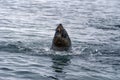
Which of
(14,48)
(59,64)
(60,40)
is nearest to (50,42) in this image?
(14,48)

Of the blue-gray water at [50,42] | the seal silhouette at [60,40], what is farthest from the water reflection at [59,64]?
the seal silhouette at [60,40]

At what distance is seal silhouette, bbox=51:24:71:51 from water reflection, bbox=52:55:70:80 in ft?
1.54

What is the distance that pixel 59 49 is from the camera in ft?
49.2

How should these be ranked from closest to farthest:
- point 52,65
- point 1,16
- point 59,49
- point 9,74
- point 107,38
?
1. point 9,74
2. point 52,65
3. point 59,49
4. point 107,38
5. point 1,16

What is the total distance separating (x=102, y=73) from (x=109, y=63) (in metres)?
1.39

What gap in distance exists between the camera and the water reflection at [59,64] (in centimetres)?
1241

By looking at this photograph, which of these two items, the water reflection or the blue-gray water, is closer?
the water reflection

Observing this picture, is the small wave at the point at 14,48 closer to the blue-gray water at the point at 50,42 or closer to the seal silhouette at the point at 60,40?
the blue-gray water at the point at 50,42

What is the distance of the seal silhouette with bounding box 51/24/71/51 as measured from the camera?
48.7 feet

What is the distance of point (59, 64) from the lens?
13727 mm

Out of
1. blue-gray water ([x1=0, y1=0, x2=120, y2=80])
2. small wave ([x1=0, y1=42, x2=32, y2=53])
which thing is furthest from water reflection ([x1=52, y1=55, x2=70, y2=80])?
small wave ([x1=0, y1=42, x2=32, y2=53])

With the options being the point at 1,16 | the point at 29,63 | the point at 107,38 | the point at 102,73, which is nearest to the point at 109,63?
the point at 102,73

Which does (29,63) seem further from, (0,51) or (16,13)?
(16,13)

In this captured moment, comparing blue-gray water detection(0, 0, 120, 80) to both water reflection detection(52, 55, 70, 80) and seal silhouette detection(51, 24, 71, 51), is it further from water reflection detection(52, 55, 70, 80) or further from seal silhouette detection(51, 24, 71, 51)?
seal silhouette detection(51, 24, 71, 51)
